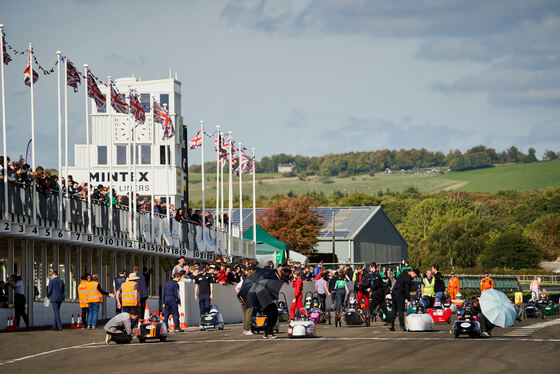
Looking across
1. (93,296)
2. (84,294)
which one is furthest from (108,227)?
(93,296)

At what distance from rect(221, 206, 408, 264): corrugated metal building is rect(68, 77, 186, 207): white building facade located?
32950mm

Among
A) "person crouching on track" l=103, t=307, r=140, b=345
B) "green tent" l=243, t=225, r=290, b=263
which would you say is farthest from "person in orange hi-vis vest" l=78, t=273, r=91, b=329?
"green tent" l=243, t=225, r=290, b=263

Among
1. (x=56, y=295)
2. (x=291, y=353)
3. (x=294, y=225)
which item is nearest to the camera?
(x=291, y=353)

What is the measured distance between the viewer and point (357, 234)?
108 m

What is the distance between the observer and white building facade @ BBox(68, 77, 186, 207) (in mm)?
66938

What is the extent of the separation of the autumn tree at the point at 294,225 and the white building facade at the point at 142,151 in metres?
31.4

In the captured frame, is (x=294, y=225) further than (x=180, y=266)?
Yes

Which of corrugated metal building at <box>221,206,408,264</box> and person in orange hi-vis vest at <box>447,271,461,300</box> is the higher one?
corrugated metal building at <box>221,206,408,264</box>

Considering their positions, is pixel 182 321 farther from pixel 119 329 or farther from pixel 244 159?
pixel 244 159

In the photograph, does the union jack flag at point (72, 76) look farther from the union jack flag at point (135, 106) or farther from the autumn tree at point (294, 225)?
the autumn tree at point (294, 225)

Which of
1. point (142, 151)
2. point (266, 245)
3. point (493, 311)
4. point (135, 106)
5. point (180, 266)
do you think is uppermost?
point (142, 151)

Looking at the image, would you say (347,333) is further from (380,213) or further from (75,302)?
(380,213)

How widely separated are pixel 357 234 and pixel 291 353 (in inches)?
3441

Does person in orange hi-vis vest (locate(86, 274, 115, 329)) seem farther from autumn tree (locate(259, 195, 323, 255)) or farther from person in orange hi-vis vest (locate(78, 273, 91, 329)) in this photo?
autumn tree (locate(259, 195, 323, 255))
